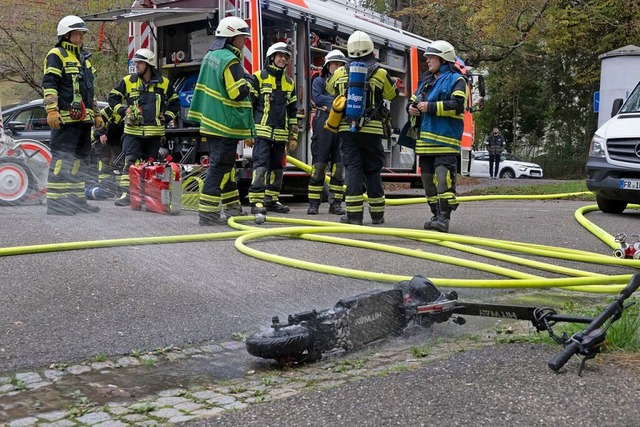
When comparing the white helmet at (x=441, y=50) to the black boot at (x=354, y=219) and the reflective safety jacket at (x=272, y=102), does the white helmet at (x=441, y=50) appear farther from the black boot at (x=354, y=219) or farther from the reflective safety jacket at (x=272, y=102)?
the reflective safety jacket at (x=272, y=102)

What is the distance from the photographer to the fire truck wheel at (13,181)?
9617 mm

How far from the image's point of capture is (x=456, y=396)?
2.95 metres

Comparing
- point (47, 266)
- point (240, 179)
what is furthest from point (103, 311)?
point (240, 179)

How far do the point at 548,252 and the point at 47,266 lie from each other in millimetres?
3711

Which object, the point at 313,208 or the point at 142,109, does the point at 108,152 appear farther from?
the point at 313,208

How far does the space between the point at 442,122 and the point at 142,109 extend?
395 cm

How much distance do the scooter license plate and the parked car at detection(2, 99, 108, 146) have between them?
27.6ft

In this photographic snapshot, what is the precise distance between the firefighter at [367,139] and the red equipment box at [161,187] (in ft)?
6.56

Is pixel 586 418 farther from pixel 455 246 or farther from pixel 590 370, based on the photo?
pixel 455 246

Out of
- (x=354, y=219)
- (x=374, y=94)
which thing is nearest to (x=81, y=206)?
(x=354, y=219)

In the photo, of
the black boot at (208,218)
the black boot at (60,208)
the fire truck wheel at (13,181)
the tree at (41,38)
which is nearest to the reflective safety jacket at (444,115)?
the black boot at (208,218)

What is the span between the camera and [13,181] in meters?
9.72

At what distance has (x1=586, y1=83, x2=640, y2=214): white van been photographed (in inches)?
382

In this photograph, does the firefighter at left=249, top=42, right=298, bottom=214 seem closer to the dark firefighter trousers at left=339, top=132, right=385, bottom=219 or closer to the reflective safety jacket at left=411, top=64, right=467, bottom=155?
the dark firefighter trousers at left=339, top=132, right=385, bottom=219
